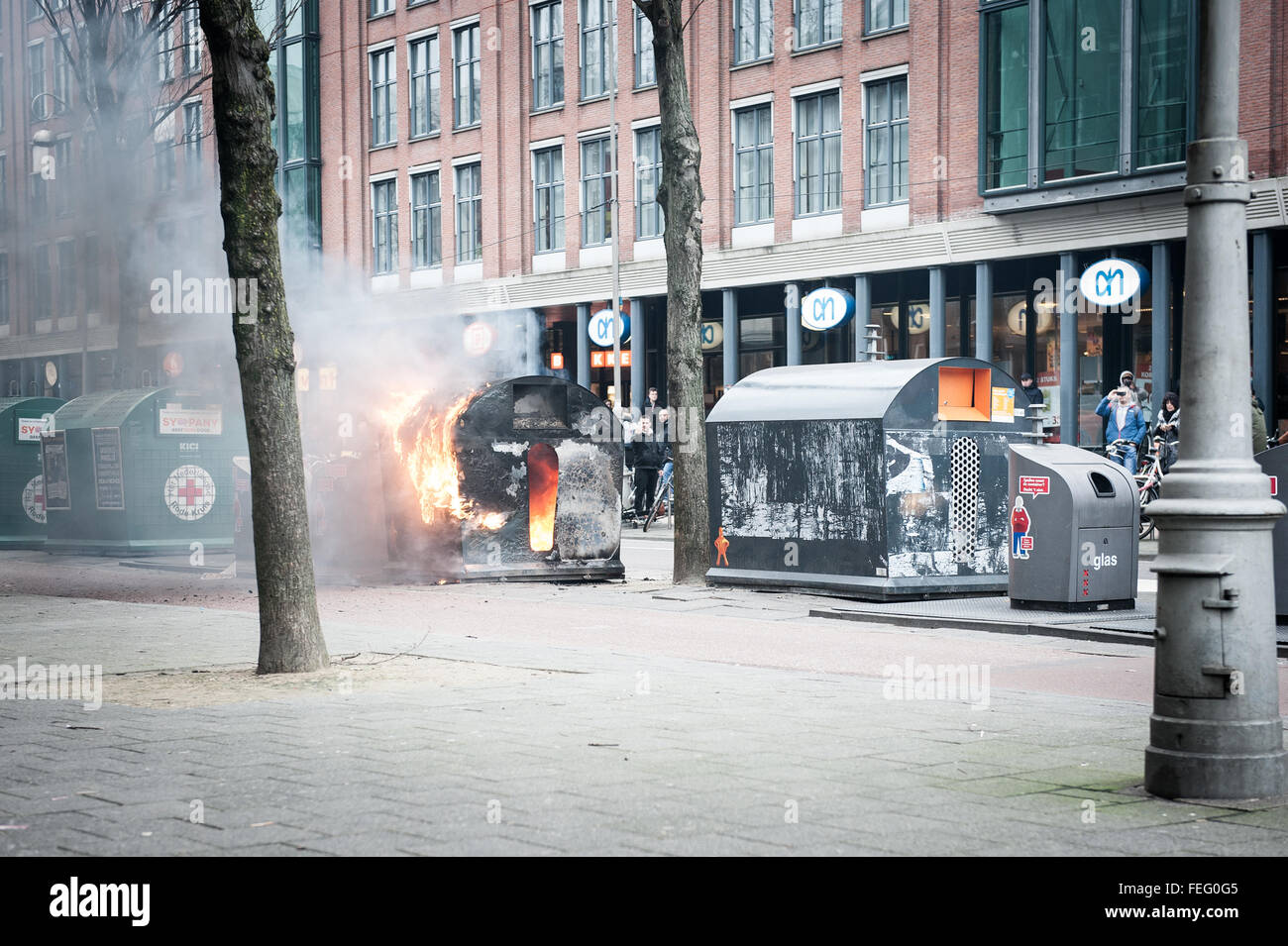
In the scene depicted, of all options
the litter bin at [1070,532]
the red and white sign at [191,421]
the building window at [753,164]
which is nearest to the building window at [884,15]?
the building window at [753,164]

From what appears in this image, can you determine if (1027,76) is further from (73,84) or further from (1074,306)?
(73,84)

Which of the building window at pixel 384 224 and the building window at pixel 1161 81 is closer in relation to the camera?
the building window at pixel 1161 81

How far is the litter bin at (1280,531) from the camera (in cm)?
1137

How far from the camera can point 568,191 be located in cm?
4000

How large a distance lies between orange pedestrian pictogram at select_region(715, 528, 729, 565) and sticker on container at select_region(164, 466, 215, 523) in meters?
10.7

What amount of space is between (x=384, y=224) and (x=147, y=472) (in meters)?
23.2

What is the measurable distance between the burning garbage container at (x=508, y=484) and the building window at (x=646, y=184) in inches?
840

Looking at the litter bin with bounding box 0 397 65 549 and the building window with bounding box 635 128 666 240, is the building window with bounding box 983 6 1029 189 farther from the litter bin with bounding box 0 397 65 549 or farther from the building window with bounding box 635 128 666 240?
the litter bin with bounding box 0 397 65 549

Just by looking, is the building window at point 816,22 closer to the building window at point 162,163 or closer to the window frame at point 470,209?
the window frame at point 470,209

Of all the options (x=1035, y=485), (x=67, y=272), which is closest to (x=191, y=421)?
(x=67, y=272)

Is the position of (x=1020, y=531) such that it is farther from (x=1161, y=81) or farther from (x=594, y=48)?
(x=594, y=48)

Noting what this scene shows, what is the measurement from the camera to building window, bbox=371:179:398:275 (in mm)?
44750

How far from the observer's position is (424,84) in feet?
144

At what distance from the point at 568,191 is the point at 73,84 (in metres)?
12.6
